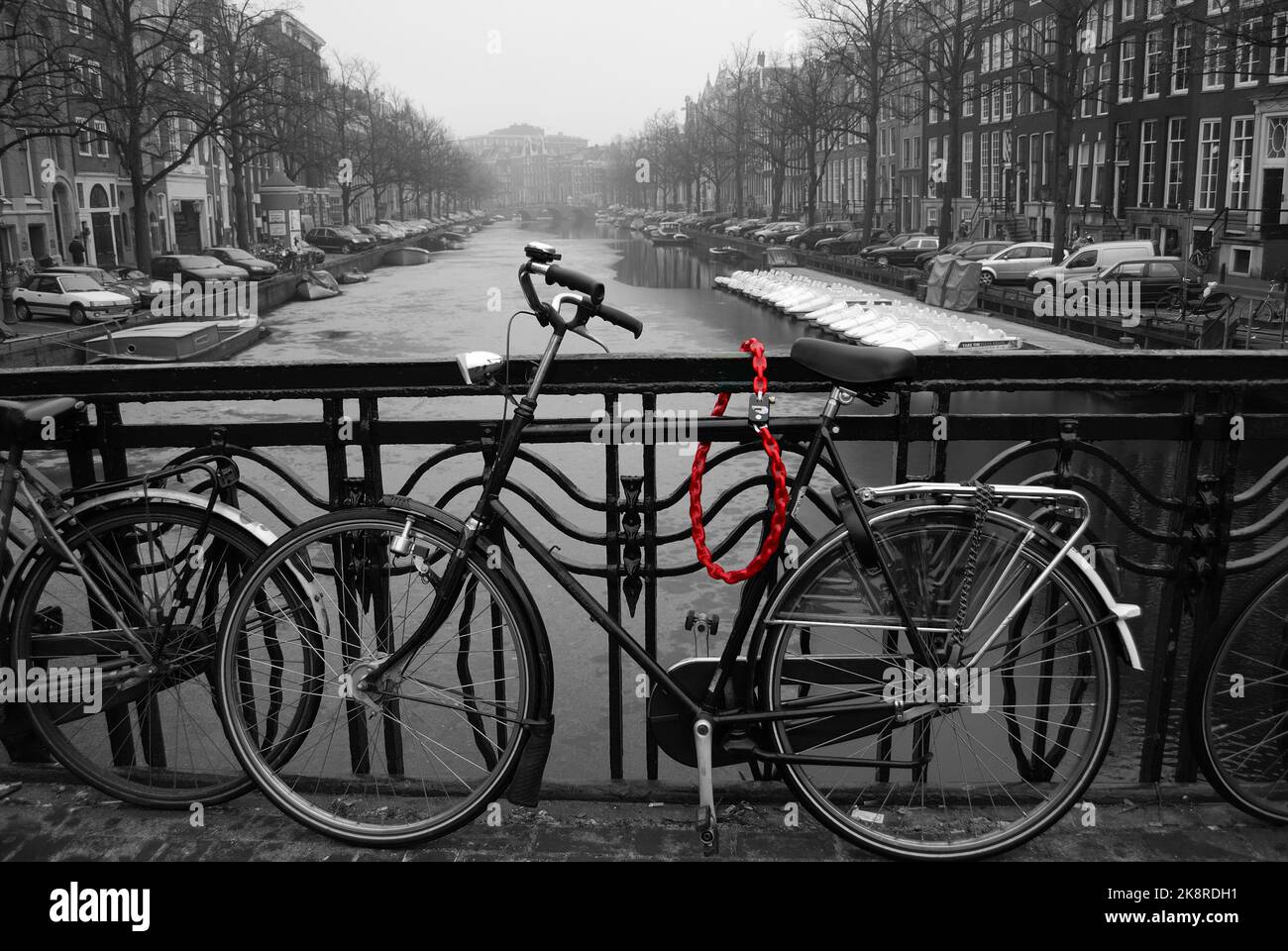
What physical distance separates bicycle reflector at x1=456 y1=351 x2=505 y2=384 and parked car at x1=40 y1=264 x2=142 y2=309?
102 feet

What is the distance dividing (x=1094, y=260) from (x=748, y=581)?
3055cm

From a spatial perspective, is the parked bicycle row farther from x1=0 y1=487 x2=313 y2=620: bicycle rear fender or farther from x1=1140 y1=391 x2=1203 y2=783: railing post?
x1=1140 y1=391 x2=1203 y2=783: railing post

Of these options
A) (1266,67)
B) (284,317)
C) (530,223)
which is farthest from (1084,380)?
(530,223)

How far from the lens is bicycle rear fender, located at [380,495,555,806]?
2582mm

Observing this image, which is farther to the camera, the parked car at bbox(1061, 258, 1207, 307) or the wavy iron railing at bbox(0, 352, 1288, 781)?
the parked car at bbox(1061, 258, 1207, 307)

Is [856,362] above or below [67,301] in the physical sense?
above

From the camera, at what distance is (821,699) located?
8.75 ft

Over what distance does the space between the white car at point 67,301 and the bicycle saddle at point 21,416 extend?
92.5 feet

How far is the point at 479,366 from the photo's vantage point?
103 inches

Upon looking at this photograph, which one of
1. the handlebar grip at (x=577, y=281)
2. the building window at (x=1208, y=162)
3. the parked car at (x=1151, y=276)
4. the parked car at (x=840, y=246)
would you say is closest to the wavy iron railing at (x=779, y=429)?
the handlebar grip at (x=577, y=281)

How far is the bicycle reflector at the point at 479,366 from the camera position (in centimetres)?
261

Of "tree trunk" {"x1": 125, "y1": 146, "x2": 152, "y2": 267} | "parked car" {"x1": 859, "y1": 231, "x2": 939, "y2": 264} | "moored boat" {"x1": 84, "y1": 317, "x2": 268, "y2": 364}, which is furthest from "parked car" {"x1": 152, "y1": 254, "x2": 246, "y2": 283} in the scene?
"parked car" {"x1": 859, "y1": 231, "x2": 939, "y2": 264}

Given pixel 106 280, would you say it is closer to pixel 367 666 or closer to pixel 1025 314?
pixel 1025 314

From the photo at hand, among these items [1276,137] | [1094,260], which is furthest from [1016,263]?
[1276,137]
